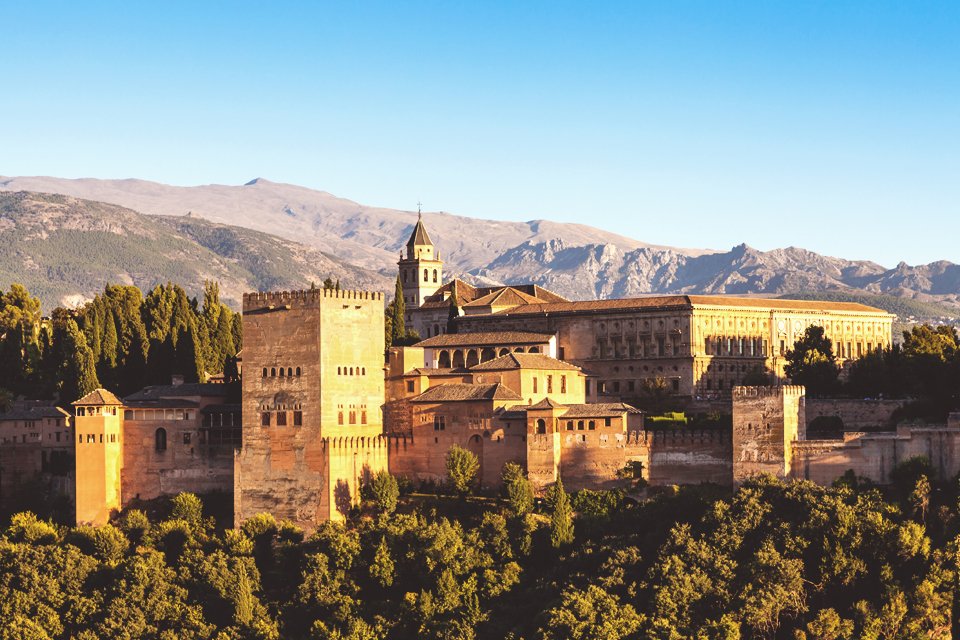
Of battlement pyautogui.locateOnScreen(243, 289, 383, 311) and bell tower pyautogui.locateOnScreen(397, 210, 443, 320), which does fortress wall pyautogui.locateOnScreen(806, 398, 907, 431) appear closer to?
battlement pyautogui.locateOnScreen(243, 289, 383, 311)

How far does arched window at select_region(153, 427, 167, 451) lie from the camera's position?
249 ft

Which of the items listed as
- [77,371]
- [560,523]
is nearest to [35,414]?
[77,371]

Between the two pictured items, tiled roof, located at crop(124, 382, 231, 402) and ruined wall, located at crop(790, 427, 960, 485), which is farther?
tiled roof, located at crop(124, 382, 231, 402)

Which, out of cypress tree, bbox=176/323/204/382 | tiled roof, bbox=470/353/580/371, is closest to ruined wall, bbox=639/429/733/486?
tiled roof, bbox=470/353/580/371

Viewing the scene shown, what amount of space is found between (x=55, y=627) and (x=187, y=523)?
738cm

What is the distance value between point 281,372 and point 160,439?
23.2 feet

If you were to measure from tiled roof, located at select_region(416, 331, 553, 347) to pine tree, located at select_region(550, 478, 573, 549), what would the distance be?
2147 cm

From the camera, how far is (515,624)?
63.4m

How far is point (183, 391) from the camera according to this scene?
7869 centimetres

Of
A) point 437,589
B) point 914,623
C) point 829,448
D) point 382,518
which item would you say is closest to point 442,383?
point 382,518

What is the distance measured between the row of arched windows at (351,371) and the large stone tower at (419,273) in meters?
43.2

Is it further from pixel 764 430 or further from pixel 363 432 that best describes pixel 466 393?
pixel 764 430

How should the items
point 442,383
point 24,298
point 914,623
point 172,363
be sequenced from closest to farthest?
point 914,623, point 442,383, point 172,363, point 24,298

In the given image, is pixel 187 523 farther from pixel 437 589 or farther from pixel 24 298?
A: pixel 24 298
